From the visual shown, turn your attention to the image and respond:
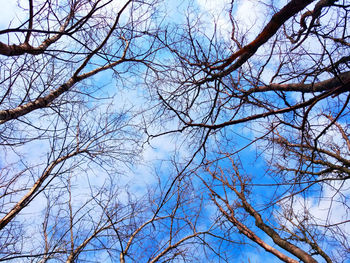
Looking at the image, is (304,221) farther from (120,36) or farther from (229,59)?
(120,36)

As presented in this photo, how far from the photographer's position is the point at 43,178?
11.8 ft

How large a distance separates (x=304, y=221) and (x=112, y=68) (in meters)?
5.56

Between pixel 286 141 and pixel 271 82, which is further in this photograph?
pixel 286 141

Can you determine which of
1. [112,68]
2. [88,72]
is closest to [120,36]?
[112,68]

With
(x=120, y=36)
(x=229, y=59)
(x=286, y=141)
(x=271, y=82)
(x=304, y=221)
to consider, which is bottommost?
(x=304, y=221)

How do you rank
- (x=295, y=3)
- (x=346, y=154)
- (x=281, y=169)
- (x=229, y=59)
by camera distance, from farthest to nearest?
(x=281, y=169) → (x=346, y=154) → (x=229, y=59) → (x=295, y=3)

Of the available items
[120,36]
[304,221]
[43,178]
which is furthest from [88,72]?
[304,221]

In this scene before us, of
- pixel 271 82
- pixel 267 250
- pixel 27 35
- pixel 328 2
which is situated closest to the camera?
pixel 27 35

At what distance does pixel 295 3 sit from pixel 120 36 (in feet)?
9.90

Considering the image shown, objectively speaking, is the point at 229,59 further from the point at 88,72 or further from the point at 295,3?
the point at 88,72

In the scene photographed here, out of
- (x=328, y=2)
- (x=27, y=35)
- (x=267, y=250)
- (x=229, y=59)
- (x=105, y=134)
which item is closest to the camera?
(x=229, y=59)

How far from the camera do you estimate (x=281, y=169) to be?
596cm

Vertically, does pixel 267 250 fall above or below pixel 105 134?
below

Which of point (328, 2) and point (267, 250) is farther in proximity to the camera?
point (267, 250)
